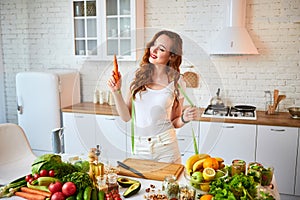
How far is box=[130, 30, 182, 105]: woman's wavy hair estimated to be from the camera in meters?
1.35

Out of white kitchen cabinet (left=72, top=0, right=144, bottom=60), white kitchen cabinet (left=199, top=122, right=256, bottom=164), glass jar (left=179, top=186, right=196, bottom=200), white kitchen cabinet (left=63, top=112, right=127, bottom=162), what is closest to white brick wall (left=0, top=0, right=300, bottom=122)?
white kitchen cabinet (left=72, top=0, right=144, bottom=60)

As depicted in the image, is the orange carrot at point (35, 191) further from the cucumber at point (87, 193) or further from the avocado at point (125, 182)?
the avocado at point (125, 182)

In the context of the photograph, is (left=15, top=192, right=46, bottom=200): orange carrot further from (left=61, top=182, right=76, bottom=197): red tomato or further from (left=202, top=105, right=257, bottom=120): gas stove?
(left=202, top=105, right=257, bottom=120): gas stove

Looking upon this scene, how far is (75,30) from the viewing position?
11.7 ft

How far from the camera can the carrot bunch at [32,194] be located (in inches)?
55.5

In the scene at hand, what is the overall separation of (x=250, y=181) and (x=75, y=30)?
9.38ft

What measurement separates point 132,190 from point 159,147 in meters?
0.27

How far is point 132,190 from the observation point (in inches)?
59.0

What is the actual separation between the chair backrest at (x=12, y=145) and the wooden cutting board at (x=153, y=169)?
1.15 m

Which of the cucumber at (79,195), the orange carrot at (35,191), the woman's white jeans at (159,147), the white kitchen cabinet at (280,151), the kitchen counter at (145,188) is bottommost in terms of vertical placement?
the white kitchen cabinet at (280,151)

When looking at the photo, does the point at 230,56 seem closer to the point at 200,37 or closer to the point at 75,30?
the point at 200,37

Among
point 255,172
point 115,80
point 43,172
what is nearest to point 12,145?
point 43,172

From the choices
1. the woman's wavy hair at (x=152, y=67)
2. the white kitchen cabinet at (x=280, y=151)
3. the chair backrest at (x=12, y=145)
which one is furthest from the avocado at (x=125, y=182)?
the white kitchen cabinet at (x=280, y=151)

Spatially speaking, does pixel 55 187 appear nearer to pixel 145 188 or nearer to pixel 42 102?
pixel 145 188
